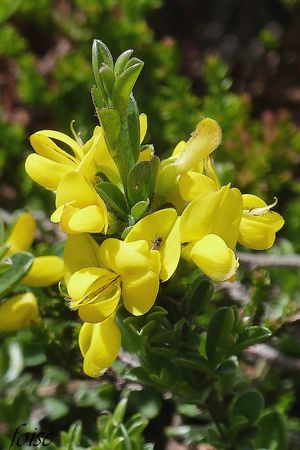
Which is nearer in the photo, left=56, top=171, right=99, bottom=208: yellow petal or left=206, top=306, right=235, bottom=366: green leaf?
left=56, top=171, right=99, bottom=208: yellow petal

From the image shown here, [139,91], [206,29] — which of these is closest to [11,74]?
[139,91]

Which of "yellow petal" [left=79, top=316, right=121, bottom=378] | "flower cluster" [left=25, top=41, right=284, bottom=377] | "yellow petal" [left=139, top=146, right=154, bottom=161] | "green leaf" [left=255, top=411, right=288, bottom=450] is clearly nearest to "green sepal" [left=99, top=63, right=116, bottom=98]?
"flower cluster" [left=25, top=41, right=284, bottom=377]

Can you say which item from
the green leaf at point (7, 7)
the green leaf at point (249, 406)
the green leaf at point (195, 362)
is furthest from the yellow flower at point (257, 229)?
the green leaf at point (7, 7)

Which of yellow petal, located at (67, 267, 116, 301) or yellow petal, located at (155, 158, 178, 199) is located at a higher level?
yellow petal, located at (155, 158, 178, 199)

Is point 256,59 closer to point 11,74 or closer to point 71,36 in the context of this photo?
point 71,36

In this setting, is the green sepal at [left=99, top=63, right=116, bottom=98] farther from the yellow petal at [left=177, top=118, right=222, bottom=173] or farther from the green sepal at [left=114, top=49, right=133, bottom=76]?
the yellow petal at [left=177, top=118, right=222, bottom=173]

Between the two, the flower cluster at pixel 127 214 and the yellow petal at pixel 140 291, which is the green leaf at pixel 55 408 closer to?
the flower cluster at pixel 127 214

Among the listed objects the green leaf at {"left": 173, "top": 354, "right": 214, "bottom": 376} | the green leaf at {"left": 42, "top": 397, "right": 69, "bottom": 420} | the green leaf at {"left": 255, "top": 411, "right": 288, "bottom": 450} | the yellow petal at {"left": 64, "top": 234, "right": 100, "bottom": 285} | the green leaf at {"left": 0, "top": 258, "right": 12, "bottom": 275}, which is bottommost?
the green leaf at {"left": 42, "top": 397, "right": 69, "bottom": 420}

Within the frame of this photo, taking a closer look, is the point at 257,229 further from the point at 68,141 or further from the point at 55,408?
the point at 55,408
